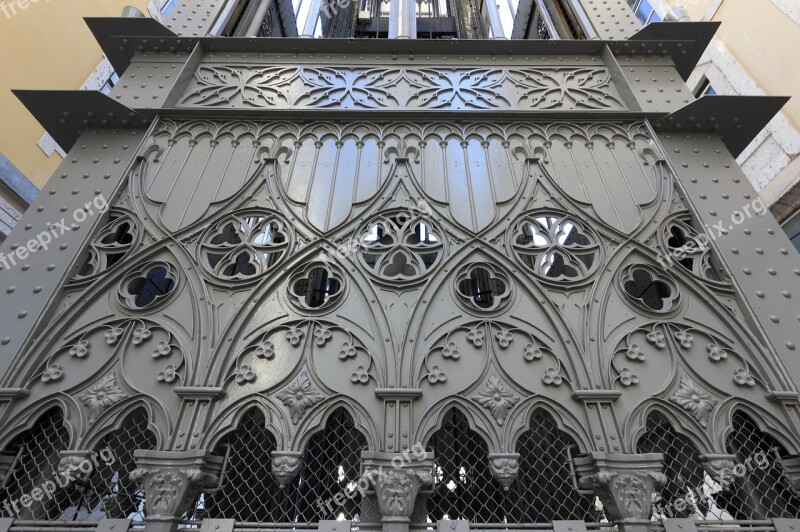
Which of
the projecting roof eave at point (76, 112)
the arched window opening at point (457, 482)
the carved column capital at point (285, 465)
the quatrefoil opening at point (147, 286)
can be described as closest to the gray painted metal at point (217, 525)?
the carved column capital at point (285, 465)

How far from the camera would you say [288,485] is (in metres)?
2.88

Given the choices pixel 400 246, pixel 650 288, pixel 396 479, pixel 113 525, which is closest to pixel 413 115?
pixel 400 246

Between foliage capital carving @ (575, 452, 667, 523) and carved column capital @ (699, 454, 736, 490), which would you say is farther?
carved column capital @ (699, 454, 736, 490)

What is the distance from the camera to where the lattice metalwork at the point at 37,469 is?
2508 mm

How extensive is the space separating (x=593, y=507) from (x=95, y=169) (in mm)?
5235

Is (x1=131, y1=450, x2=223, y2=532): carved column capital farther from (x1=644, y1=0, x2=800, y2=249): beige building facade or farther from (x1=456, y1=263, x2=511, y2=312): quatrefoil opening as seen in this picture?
(x1=644, y1=0, x2=800, y2=249): beige building facade

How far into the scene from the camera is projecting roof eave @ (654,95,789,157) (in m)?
3.95

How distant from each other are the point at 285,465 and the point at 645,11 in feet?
38.2

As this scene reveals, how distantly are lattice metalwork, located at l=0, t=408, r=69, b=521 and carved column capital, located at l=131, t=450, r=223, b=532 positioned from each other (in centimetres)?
68

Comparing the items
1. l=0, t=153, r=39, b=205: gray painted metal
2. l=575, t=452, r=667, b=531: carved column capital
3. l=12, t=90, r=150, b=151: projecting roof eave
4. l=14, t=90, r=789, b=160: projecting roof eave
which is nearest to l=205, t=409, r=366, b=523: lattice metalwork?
l=575, t=452, r=667, b=531: carved column capital

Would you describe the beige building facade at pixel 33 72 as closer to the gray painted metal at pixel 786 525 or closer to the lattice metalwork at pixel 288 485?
the lattice metalwork at pixel 288 485

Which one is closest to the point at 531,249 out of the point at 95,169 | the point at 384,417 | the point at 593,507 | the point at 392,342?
the point at 392,342

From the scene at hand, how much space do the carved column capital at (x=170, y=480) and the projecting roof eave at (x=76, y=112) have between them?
10.9 feet

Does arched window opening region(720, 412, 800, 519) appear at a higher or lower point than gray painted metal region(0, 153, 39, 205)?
lower
